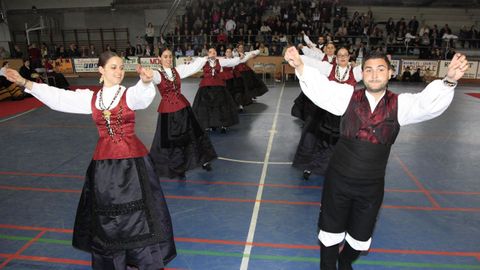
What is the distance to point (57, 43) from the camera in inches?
937

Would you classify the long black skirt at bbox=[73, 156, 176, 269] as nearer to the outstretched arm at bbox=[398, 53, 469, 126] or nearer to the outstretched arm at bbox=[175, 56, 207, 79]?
the outstretched arm at bbox=[398, 53, 469, 126]

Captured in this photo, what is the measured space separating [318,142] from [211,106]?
320 centimetres

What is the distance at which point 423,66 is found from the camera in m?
17.1

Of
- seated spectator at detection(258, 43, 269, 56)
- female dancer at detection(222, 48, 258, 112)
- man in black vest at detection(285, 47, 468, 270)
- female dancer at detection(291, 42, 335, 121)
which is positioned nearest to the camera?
man in black vest at detection(285, 47, 468, 270)

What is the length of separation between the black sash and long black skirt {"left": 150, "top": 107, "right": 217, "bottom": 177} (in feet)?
9.74

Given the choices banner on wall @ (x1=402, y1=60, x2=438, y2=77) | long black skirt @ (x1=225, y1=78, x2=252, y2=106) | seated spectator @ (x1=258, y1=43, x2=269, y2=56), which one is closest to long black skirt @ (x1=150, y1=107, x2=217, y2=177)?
long black skirt @ (x1=225, y1=78, x2=252, y2=106)

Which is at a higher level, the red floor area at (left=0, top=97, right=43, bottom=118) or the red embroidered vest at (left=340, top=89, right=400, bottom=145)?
Answer: the red embroidered vest at (left=340, top=89, right=400, bottom=145)

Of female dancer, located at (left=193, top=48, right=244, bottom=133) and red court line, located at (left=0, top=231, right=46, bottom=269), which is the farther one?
female dancer, located at (left=193, top=48, right=244, bottom=133)

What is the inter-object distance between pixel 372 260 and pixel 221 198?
211 centimetres

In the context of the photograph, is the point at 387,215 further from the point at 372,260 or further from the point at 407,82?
the point at 407,82

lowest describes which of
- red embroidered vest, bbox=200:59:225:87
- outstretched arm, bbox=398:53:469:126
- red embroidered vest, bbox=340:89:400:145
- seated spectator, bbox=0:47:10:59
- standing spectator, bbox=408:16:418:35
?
seated spectator, bbox=0:47:10:59

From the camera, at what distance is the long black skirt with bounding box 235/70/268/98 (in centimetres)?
1079

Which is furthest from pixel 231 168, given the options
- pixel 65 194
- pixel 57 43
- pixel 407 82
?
pixel 57 43

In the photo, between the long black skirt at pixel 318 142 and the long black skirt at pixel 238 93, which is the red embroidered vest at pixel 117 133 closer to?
the long black skirt at pixel 318 142
